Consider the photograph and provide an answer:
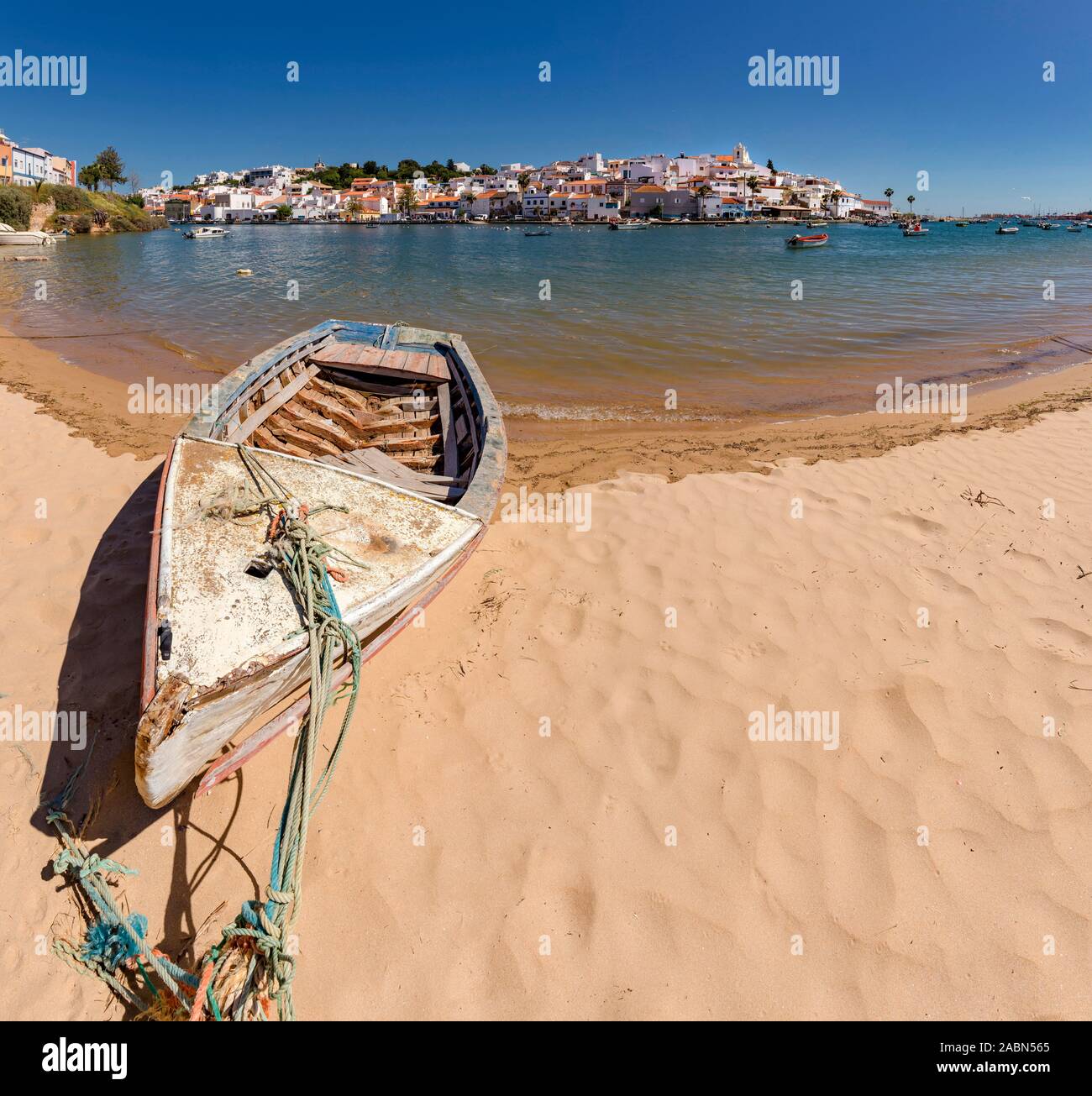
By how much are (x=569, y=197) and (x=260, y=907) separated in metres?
125

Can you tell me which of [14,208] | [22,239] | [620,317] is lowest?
[620,317]

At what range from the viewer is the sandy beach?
2756 millimetres

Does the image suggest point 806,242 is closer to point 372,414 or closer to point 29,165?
point 372,414

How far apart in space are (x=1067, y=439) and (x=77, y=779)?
11586mm

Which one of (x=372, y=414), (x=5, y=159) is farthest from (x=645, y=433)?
(x=5, y=159)

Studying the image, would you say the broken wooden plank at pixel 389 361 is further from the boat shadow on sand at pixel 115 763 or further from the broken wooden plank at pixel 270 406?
the boat shadow on sand at pixel 115 763

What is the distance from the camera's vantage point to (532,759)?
3701 mm

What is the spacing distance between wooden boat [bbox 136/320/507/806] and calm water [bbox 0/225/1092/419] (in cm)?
441

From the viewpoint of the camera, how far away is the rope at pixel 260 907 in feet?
7.95

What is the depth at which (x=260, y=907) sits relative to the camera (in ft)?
8.68

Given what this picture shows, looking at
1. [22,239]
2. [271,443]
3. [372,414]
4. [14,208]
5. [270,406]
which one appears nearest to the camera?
[271,443]

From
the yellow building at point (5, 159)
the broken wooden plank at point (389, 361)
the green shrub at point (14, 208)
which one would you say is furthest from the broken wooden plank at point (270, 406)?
the yellow building at point (5, 159)

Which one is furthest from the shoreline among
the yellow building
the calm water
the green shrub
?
the yellow building

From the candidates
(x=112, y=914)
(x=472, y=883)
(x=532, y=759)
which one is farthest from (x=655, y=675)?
(x=112, y=914)
